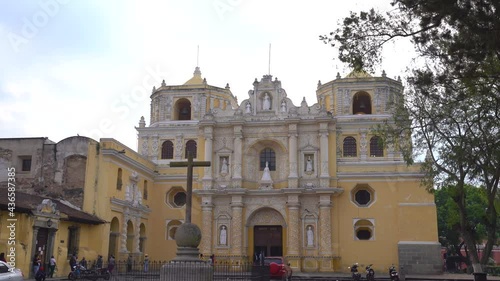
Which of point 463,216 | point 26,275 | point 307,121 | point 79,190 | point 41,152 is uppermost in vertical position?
point 307,121

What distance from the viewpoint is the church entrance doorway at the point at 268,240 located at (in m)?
33.7

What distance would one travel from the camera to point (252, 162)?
35125mm

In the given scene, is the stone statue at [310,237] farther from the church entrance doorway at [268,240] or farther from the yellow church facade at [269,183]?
the church entrance doorway at [268,240]

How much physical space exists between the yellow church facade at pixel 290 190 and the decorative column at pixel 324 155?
2.5 inches

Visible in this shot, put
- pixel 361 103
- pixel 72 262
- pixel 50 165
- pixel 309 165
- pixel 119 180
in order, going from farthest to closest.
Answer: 1. pixel 361 103
2. pixel 309 165
3. pixel 119 180
4. pixel 50 165
5. pixel 72 262

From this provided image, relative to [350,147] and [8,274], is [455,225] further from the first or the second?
[8,274]

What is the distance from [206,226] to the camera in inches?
1320

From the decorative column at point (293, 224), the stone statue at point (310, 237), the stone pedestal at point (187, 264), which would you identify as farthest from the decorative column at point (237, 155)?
the stone pedestal at point (187, 264)

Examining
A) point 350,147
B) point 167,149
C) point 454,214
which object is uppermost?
point 167,149

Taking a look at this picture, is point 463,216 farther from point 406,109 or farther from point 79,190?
point 79,190

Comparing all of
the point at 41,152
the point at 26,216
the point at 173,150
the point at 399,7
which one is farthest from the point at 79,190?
the point at 399,7

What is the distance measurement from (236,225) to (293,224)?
3.60 meters

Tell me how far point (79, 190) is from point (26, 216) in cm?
486

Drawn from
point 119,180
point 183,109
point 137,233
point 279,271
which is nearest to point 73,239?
point 119,180
